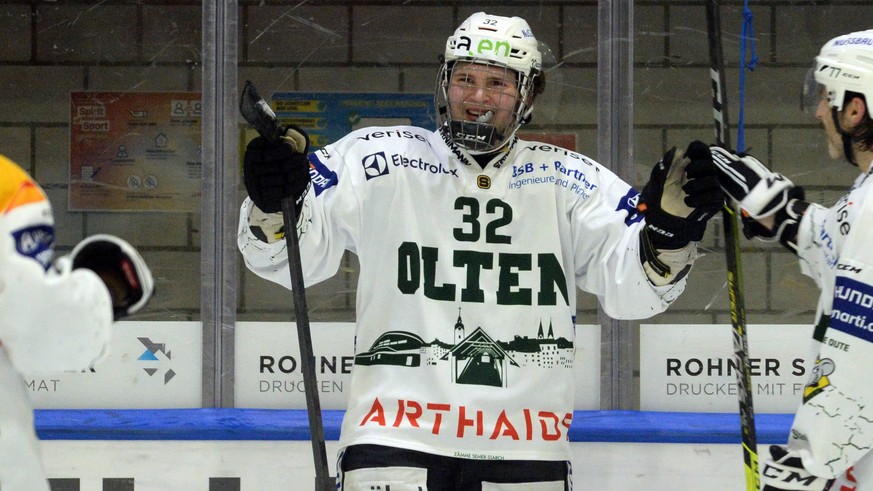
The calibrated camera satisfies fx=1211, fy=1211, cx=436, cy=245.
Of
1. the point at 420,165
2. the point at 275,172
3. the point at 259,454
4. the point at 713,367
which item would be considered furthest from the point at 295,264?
the point at 713,367

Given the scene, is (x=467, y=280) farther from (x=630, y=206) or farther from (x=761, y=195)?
(x=761, y=195)

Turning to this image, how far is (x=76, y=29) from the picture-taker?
12.0 feet

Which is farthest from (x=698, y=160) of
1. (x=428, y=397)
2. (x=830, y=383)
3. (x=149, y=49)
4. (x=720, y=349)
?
(x=149, y=49)

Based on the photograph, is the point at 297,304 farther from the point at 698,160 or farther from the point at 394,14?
the point at 394,14

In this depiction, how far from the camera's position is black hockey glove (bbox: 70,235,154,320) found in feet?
5.62

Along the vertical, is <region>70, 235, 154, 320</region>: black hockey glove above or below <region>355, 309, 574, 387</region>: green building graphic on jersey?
above

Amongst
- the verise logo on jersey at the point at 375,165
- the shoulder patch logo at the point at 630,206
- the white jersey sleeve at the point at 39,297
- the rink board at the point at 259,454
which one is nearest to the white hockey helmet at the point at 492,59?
the verise logo on jersey at the point at 375,165

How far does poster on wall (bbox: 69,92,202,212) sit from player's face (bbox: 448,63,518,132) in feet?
4.62

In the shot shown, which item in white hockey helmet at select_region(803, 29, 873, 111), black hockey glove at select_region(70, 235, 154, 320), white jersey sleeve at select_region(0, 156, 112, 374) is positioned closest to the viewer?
white jersey sleeve at select_region(0, 156, 112, 374)

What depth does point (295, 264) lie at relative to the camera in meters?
2.36

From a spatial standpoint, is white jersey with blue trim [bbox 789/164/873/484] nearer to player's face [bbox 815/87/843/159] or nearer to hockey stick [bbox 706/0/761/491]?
player's face [bbox 815/87/843/159]

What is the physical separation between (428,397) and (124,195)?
1650 mm

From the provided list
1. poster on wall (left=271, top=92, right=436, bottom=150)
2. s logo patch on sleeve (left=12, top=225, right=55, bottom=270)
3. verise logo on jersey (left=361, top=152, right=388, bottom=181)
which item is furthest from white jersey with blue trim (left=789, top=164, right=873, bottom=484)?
poster on wall (left=271, top=92, right=436, bottom=150)

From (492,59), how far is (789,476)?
3.27ft
